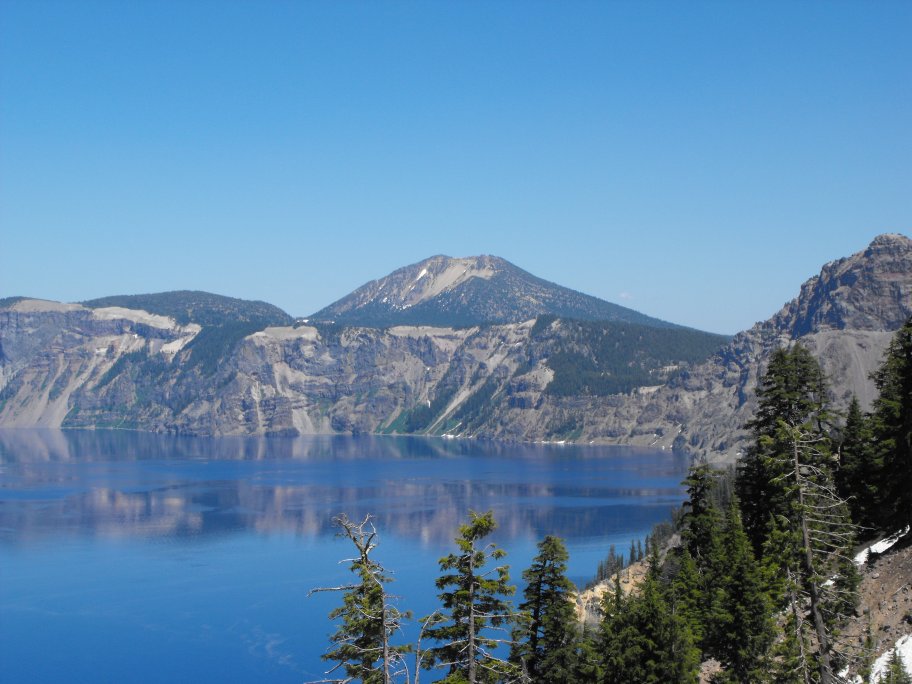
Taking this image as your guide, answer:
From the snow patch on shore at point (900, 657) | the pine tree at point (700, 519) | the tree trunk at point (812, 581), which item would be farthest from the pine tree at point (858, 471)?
the tree trunk at point (812, 581)

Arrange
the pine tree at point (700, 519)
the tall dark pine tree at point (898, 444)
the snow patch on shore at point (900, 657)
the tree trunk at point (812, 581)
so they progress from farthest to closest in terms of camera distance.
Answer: the pine tree at point (700, 519) → the tall dark pine tree at point (898, 444) → the snow patch on shore at point (900, 657) → the tree trunk at point (812, 581)

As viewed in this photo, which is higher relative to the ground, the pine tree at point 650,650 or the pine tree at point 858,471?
the pine tree at point 858,471

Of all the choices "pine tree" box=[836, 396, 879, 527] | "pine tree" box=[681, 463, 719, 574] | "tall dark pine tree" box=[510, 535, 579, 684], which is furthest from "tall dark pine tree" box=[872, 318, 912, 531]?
"tall dark pine tree" box=[510, 535, 579, 684]

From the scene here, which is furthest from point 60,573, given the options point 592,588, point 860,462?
point 860,462

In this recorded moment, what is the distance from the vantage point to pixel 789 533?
2311 centimetres

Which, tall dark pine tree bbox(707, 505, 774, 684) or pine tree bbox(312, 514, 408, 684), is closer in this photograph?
pine tree bbox(312, 514, 408, 684)

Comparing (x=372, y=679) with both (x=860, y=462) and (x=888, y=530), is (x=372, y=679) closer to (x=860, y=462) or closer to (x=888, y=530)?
(x=888, y=530)

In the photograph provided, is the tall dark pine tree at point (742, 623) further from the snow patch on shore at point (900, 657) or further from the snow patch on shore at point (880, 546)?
the snow patch on shore at point (880, 546)

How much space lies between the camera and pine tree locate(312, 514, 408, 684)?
23.8 meters

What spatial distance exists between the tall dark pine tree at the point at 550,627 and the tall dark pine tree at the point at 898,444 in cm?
1875

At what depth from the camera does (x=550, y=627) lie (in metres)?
45.4

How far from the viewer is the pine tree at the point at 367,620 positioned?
23.8m

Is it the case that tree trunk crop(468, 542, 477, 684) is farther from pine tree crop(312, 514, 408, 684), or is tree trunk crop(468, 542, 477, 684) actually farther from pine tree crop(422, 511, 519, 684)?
pine tree crop(312, 514, 408, 684)

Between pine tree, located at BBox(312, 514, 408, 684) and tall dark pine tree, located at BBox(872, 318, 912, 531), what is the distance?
32356 mm
